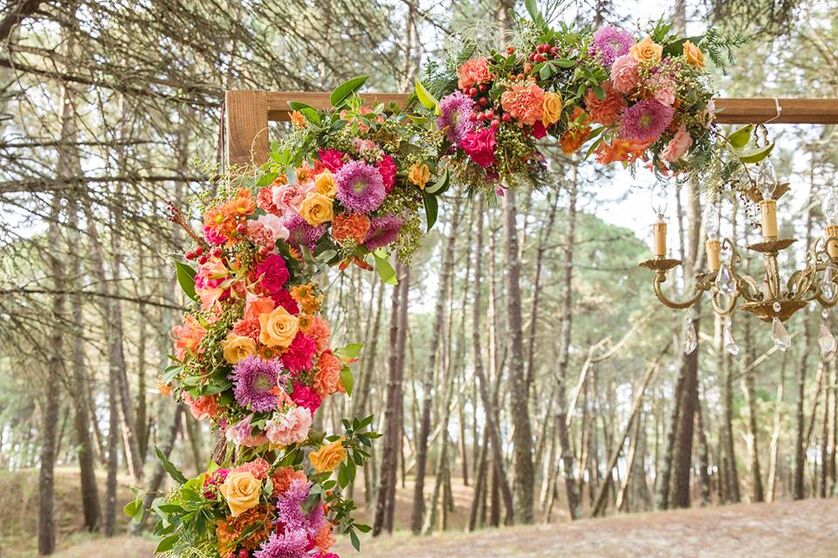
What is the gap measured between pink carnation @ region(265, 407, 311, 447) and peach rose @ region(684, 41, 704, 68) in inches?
57.6

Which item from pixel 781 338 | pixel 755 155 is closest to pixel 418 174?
pixel 755 155

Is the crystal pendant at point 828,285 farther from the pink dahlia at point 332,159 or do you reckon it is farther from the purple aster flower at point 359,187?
the pink dahlia at point 332,159

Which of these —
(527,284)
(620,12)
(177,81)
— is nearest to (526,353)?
(527,284)

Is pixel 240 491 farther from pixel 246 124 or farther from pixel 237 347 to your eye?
pixel 246 124

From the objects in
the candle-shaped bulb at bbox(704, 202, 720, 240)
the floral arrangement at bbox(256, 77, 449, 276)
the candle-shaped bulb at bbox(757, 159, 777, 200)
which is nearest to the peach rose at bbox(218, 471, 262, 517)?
the floral arrangement at bbox(256, 77, 449, 276)

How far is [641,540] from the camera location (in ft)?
21.5

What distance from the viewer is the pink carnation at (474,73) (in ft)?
7.32

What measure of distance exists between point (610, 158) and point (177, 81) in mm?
1987

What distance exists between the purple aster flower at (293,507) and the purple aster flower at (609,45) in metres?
1.43

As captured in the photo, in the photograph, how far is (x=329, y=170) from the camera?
6.84 feet

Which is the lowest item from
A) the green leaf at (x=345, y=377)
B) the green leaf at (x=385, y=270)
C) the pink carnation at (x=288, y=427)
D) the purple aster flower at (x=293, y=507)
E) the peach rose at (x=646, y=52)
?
the purple aster flower at (x=293, y=507)

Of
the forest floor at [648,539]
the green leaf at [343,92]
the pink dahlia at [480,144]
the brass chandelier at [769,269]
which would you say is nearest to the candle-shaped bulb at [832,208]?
the brass chandelier at [769,269]

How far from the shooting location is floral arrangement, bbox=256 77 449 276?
2025mm

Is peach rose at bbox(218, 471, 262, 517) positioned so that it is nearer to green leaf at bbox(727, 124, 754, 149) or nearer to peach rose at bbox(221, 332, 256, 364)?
peach rose at bbox(221, 332, 256, 364)
